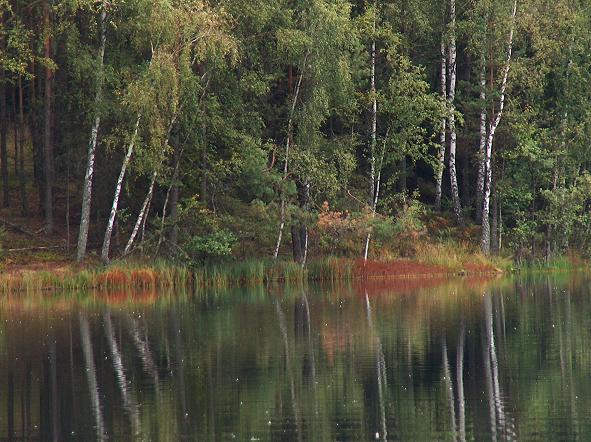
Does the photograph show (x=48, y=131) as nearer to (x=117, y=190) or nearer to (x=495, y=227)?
(x=117, y=190)

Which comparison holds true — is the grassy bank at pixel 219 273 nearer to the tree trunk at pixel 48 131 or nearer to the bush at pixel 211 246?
the bush at pixel 211 246

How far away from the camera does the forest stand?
137 feet

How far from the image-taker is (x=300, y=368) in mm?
21969

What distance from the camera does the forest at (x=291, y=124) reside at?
137 ft

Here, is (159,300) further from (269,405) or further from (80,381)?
(269,405)

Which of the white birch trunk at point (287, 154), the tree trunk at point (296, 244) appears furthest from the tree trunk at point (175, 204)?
the tree trunk at point (296, 244)

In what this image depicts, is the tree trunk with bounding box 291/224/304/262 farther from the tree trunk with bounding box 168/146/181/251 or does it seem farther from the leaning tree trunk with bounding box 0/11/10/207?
the leaning tree trunk with bounding box 0/11/10/207

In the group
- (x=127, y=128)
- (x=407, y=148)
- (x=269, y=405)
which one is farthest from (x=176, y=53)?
(x=269, y=405)

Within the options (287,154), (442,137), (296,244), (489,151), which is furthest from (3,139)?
(489,151)

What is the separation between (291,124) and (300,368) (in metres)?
24.1

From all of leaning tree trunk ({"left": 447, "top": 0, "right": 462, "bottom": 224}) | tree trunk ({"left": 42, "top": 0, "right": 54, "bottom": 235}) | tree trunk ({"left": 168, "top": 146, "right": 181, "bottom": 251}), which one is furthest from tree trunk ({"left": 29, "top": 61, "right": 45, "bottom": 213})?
leaning tree trunk ({"left": 447, "top": 0, "right": 462, "bottom": 224})

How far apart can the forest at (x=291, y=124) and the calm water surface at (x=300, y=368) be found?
27.5ft

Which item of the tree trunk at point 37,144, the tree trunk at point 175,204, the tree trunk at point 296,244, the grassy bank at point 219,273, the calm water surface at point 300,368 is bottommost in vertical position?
the calm water surface at point 300,368

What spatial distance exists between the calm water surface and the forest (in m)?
8.38
